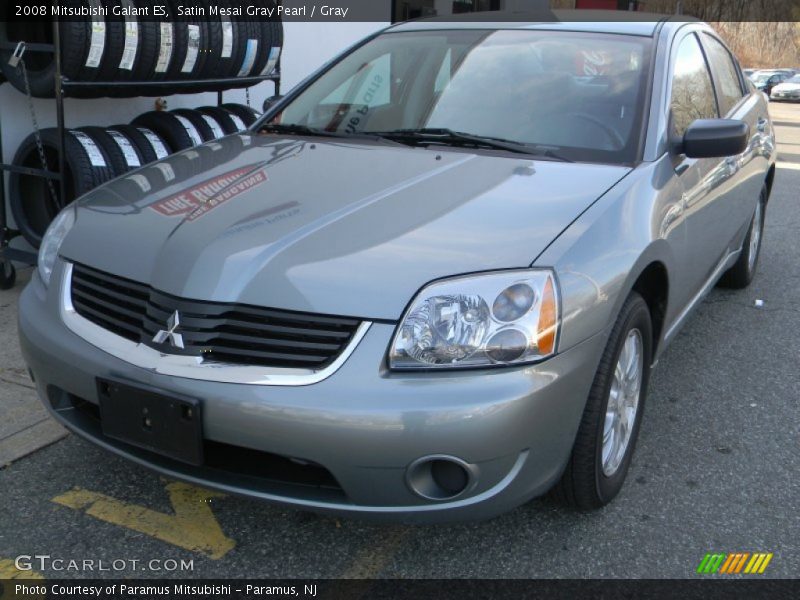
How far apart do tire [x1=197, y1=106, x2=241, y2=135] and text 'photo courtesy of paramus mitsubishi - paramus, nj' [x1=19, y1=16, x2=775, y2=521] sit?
261 cm

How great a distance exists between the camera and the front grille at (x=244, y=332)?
2.11 metres

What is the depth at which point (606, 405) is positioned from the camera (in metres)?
2.40

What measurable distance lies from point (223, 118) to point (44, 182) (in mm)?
1303

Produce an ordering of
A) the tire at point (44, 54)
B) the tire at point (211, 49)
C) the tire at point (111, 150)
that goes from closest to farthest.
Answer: the tire at point (44, 54) → the tire at point (111, 150) → the tire at point (211, 49)

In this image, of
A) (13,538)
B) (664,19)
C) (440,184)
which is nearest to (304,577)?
(13,538)

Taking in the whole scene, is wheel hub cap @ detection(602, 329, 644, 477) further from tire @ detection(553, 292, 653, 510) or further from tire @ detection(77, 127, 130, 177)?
tire @ detection(77, 127, 130, 177)

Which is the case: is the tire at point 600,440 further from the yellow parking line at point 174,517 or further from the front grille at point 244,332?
the yellow parking line at point 174,517

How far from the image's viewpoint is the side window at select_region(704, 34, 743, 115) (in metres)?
Result: 4.00

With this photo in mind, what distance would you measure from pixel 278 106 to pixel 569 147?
1.40 m

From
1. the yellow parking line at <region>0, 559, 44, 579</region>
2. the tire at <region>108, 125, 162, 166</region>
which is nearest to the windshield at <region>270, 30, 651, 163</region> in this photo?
the tire at <region>108, 125, 162, 166</region>

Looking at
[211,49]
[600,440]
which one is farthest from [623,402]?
[211,49]

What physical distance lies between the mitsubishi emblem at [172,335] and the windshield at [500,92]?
1.32m

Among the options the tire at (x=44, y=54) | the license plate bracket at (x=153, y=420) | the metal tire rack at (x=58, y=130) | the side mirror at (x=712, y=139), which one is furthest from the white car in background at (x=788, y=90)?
the license plate bracket at (x=153, y=420)

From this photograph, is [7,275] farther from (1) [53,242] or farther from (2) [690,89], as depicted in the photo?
(2) [690,89]
